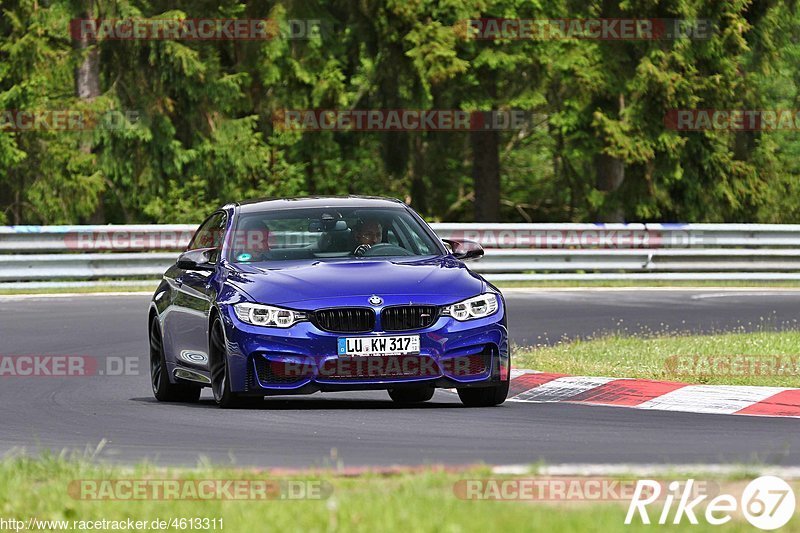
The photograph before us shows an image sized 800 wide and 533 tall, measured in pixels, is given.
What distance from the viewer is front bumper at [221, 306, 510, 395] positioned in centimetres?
1140

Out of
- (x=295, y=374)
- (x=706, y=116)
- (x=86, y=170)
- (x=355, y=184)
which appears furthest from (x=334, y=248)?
(x=355, y=184)

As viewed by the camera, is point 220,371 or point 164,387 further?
point 164,387

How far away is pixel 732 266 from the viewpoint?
1144 inches

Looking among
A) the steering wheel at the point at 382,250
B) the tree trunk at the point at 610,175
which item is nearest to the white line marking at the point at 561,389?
the steering wheel at the point at 382,250

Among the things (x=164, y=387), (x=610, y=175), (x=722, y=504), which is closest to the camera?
(x=722, y=504)

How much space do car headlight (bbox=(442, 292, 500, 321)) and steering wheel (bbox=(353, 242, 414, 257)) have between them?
1071mm

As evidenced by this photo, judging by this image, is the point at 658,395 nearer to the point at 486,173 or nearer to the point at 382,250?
the point at 382,250

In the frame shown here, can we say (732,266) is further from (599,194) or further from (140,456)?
(140,456)

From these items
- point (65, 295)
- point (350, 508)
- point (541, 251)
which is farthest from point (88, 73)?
point (350, 508)

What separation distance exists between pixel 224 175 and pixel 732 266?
11.8 m

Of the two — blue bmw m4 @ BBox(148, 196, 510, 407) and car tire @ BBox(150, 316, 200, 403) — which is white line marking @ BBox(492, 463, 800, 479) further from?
car tire @ BBox(150, 316, 200, 403)

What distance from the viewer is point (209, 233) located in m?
13.9

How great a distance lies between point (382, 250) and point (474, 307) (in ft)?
4.00

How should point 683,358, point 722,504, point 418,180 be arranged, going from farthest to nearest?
point 418,180
point 683,358
point 722,504
